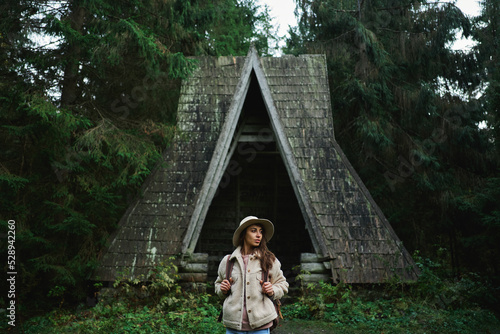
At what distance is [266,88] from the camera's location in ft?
30.2

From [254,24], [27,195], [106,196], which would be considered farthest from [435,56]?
[27,195]

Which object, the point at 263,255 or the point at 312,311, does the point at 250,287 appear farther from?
the point at 312,311

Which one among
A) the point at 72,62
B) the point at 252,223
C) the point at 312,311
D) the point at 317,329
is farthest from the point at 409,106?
the point at 252,223

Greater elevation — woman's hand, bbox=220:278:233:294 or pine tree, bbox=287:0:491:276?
pine tree, bbox=287:0:491:276

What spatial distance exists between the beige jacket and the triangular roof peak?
14.0 feet

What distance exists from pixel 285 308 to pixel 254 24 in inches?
677

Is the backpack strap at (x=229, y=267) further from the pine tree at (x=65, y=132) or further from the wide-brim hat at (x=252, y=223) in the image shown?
the pine tree at (x=65, y=132)

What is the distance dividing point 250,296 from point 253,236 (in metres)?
0.56

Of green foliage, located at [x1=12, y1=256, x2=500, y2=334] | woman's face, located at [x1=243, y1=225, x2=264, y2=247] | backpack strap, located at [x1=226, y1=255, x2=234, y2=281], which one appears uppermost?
woman's face, located at [x1=243, y1=225, x2=264, y2=247]

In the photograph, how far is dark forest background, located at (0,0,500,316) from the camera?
24.3 ft

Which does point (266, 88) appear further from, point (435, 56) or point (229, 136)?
point (435, 56)

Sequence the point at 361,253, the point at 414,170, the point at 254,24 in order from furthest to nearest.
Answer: the point at 254,24 → the point at 414,170 → the point at 361,253

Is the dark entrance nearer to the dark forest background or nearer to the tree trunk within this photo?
the dark forest background

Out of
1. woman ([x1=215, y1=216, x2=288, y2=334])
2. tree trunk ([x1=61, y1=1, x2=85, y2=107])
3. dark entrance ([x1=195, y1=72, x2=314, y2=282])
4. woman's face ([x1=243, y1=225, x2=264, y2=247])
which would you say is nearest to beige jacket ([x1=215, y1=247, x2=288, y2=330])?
woman ([x1=215, y1=216, x2=288, y2=334])
